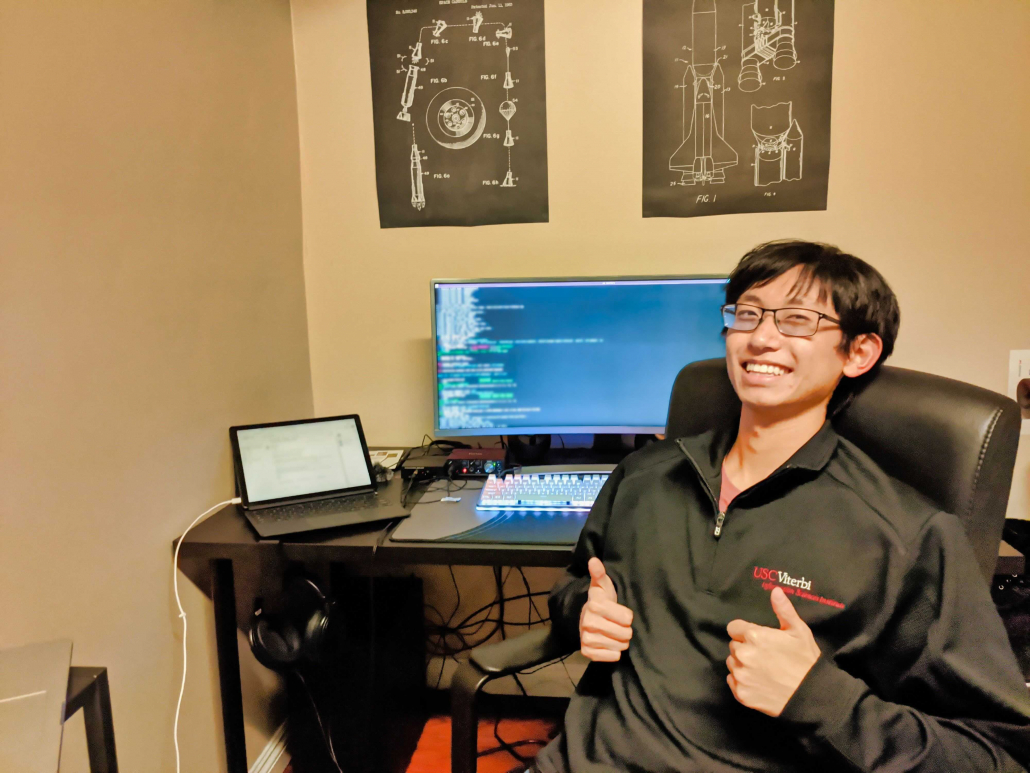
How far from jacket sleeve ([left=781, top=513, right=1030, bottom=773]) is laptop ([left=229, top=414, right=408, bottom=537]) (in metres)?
0.90

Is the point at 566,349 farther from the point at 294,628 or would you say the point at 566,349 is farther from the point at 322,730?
the point at 322,730

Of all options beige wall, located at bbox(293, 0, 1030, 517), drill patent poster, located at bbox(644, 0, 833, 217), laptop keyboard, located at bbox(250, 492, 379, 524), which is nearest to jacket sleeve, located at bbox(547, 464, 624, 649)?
laptop keyboard, located at bbox(250, 492, 379, 524)

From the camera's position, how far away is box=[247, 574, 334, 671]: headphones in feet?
4.35

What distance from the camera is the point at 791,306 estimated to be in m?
0.94

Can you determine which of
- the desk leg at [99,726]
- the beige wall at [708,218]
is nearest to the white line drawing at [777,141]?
the beige wall at [708,218]

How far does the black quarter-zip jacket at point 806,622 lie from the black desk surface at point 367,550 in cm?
12

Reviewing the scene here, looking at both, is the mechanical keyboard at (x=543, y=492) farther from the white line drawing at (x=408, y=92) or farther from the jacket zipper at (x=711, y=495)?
the white line drawing at (x=408, y=92)

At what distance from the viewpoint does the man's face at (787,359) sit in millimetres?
922

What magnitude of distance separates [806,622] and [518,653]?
0.44 meters

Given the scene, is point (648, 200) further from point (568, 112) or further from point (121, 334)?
point (121, 334)

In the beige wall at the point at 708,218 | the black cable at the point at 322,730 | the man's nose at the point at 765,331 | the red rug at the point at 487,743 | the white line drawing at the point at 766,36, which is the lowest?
the red rug at the point at 487,743

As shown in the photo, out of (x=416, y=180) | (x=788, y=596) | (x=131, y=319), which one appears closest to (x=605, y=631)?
(x=788, y=596)

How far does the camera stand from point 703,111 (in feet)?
5.49

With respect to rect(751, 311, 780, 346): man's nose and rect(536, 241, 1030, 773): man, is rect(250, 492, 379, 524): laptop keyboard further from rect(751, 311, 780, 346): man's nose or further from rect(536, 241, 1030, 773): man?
rect(751, 311, 780, 346): man's nose
